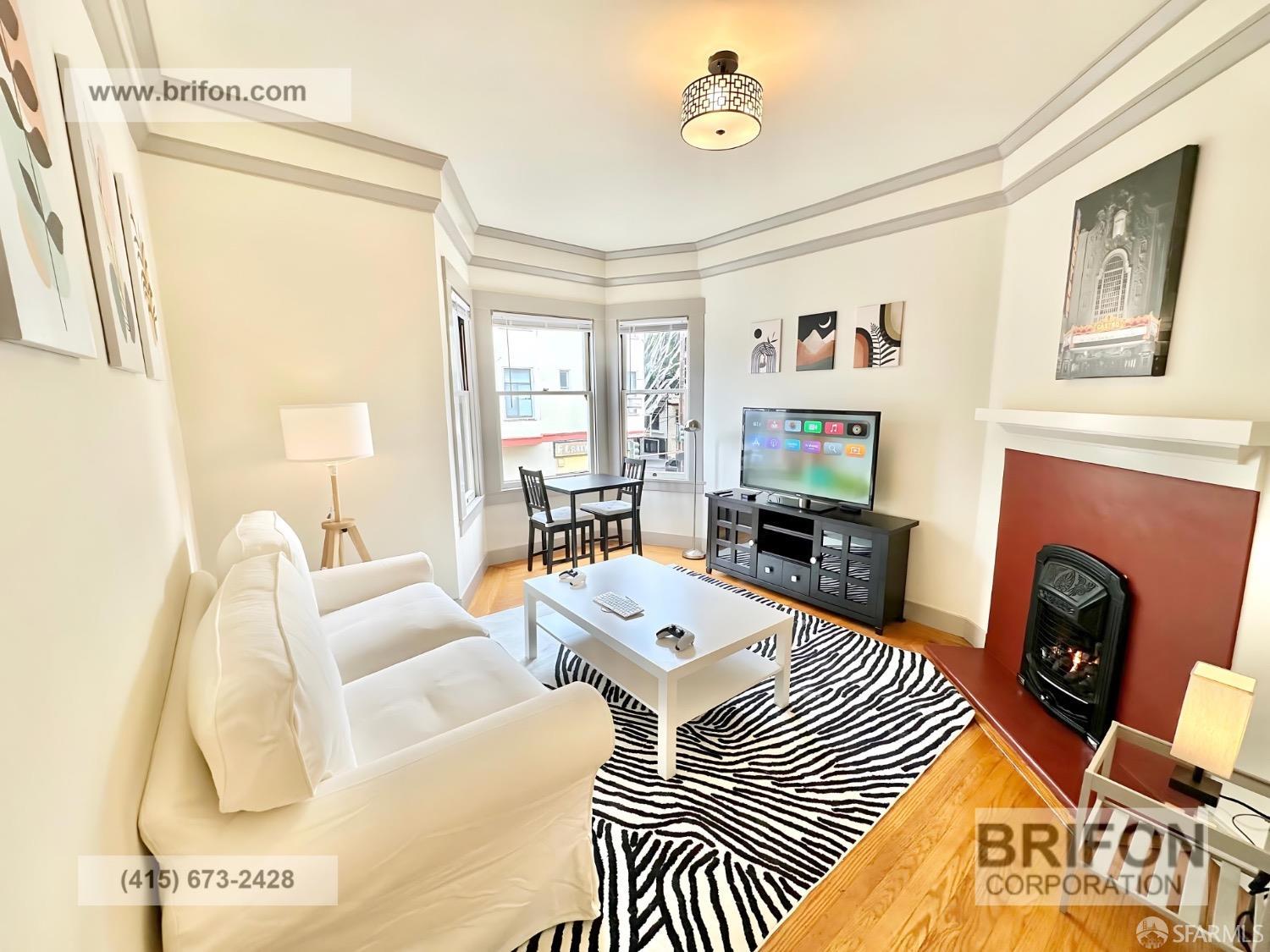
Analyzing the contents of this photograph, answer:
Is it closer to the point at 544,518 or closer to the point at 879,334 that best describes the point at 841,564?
the point at 879,334

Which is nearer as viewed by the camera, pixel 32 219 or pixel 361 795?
pixel 32 219

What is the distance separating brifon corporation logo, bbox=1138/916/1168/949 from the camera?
4.36 feet

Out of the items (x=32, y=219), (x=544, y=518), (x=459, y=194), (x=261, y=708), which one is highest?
(x=459, y=194)

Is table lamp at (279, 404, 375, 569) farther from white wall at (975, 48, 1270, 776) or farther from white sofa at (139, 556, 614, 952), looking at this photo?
white wall at (975, 48, 1270, 776)

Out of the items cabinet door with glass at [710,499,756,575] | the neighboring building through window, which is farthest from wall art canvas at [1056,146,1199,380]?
cabinet door with glass at [710,499,756,575]

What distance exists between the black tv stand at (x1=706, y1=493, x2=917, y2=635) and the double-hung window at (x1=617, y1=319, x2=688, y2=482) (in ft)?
3.16

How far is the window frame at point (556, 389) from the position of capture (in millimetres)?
4227

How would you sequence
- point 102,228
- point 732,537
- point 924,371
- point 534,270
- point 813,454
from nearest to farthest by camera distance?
point 102,228
point 924,371
point 813,454
point 732,537
point 534,270

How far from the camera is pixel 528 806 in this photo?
117cm

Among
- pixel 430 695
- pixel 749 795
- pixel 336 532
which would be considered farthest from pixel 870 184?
pixel 336 532

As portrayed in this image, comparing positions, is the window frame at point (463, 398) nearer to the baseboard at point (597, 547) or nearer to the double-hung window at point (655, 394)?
the baseboard at point (597, 547)

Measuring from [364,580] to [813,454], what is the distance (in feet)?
9.19

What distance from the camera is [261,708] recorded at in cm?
90

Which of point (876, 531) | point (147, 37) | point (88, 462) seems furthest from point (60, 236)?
point (876, 531)
